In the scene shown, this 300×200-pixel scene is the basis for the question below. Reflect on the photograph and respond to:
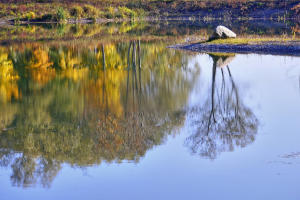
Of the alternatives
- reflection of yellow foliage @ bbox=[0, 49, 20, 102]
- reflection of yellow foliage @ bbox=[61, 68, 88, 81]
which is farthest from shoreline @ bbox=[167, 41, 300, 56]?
reflection of yellow foliage @ bbox=[0, 49, 20, 102]

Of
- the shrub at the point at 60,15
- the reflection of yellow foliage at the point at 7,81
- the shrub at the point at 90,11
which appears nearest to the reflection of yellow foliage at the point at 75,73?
the reflection of yellow foliage at the point at 7,81

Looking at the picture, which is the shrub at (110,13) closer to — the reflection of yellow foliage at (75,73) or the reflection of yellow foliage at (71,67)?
the reflection of yellow foliage at (71,67)

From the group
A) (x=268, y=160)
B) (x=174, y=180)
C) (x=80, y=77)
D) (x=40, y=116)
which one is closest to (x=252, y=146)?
(x=268, y=160)

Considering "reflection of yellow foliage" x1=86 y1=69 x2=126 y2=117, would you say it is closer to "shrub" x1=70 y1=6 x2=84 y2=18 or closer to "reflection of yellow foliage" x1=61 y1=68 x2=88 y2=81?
"reflection of yellow foliage" x1=61 y1=68 x2=88 y2=81

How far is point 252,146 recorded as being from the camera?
445 inches

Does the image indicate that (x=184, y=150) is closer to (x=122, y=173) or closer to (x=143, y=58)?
(x=122, y=173)

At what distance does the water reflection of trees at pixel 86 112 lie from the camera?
1101 centimetres

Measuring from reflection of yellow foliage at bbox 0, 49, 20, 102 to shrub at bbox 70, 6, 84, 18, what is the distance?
45.4 m

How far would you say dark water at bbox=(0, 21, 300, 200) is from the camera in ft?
29.9

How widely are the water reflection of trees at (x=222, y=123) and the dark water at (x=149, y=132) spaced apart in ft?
0.10

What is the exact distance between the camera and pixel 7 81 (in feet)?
67.1

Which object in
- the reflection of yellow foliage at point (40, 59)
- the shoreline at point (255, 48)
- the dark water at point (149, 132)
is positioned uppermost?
the shoreline at point (255, 48)

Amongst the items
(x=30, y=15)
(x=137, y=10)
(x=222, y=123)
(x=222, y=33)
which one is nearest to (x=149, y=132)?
(x=222, y=123)

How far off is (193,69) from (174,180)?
13.9 metres
